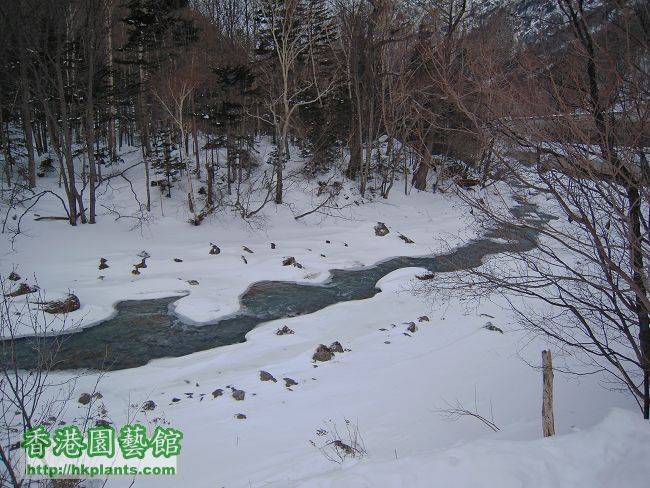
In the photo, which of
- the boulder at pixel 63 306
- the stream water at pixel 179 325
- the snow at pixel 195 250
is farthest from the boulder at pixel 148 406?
the boulder at pixel 63 306

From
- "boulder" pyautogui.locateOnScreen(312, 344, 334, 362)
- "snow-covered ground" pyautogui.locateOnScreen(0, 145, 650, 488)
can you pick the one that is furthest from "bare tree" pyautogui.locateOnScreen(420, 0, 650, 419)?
"boulder" pyautogui.locateOnScreen(312, 344, 334, 362)

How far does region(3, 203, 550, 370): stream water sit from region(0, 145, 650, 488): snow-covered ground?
1.37 ft

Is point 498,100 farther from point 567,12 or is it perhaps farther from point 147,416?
point 147,416

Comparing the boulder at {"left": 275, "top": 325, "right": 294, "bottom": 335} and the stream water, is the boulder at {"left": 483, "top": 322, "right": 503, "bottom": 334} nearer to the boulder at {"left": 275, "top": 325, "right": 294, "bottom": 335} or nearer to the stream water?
the stream water

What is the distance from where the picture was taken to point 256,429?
6.11m

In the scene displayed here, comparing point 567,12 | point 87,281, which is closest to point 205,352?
point 87,281

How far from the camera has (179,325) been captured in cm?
1008

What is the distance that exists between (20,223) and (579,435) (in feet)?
54.8

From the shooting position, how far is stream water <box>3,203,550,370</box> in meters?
8.19

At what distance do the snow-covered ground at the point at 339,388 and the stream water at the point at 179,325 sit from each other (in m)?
0.42

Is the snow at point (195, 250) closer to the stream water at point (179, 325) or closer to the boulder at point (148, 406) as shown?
the stream water at point (179, 325)

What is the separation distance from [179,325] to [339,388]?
15.6 ft

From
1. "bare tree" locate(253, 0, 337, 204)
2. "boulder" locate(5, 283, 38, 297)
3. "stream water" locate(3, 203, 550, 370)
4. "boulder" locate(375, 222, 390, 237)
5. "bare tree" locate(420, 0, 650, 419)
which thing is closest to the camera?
"bare tree" locate(420, 0, 650, 419)

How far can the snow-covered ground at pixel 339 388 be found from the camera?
3895mm
